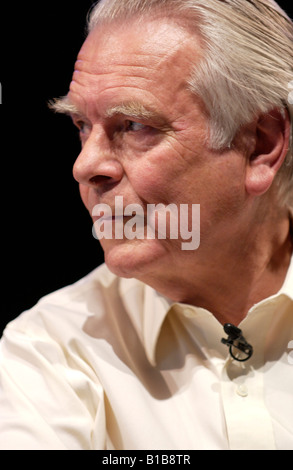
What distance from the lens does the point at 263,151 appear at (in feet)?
5.42

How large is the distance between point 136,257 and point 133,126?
1.12ft

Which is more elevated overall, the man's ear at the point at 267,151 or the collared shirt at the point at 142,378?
the man's ear at the point at 267,151

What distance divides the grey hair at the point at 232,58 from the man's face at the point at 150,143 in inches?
1.3

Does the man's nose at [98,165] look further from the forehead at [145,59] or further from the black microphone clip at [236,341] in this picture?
the black microphone clip at [236,341]

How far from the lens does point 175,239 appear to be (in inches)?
60.5

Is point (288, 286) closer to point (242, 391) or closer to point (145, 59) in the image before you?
point (242, 391)

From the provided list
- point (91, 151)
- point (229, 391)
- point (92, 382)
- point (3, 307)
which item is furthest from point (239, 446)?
point (3, 307)

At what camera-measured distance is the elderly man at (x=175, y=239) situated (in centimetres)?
150

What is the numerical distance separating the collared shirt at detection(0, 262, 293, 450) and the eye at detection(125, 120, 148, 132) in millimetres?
492

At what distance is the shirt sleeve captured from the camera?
4.56 feet

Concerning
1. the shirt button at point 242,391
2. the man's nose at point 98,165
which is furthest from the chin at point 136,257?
the shirt button at point 242,391

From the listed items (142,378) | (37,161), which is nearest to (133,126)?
(142,378)

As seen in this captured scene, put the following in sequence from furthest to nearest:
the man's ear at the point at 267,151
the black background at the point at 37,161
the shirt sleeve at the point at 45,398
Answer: the black background at the point at 37,161 < the man's ear at the point at 267,151 < the shirt sleeve at the point at 45,398

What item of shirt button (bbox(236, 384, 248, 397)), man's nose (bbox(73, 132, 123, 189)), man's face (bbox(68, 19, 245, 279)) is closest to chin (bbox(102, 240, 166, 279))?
man's face (bbox(68, 19, 245, 279))
